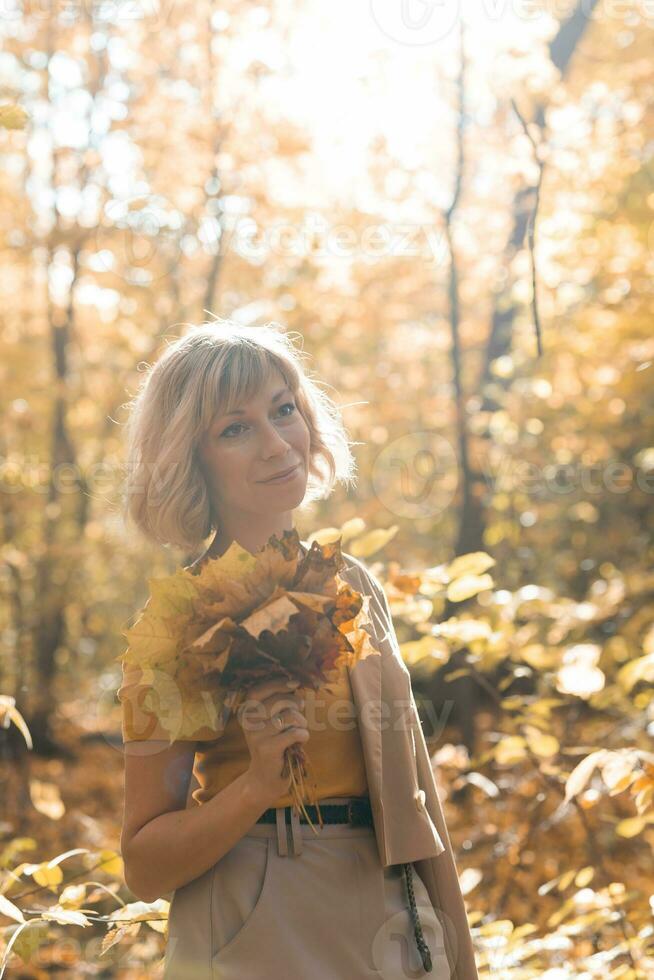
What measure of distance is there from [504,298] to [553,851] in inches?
129

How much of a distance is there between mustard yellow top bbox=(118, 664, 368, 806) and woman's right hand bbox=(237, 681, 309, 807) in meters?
0.09

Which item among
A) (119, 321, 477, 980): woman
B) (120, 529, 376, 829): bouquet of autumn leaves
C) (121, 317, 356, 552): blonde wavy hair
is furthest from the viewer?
(121, 317, 356, 552): blonde wavy hair

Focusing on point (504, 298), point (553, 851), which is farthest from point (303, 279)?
→ point (553, 851)

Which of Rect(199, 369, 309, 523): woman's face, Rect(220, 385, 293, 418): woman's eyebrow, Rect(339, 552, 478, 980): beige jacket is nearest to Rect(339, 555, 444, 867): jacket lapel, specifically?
Rect(339, 552, 478, 980): beige jacket

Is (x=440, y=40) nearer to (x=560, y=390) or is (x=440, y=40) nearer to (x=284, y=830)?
(x=560, y=390)

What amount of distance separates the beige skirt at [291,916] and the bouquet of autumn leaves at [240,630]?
9.7 inches

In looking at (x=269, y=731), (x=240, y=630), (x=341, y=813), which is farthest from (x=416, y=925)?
(x=240, y=630)

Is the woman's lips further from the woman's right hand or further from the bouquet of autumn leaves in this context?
the woman's right hand

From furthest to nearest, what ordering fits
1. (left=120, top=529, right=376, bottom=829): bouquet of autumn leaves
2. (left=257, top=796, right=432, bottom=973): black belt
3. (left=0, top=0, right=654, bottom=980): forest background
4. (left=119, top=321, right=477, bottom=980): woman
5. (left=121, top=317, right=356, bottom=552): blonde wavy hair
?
1. (left=0, top=0, right=654, bottom=980): forest background
2. (left=121, top=317, right=356, bottom=552): blonde wavy hair
3. (left=257, top=796, right=432, bottom=973): black belt
4. (left=119, top=321, right=477, bottom=980): woman
5. (left=120, top=529, right=376, bottom=829): bouquet of autumn leaves

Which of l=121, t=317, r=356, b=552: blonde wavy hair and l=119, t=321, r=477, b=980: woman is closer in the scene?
l=119, t=321, r=477, b=980: woman

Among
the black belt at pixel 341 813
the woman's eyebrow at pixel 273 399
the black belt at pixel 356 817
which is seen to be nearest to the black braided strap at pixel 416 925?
the black belt at pixel 356 817

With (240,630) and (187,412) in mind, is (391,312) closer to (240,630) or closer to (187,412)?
(187,412)

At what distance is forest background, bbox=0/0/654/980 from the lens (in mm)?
4891

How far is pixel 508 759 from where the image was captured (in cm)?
293
